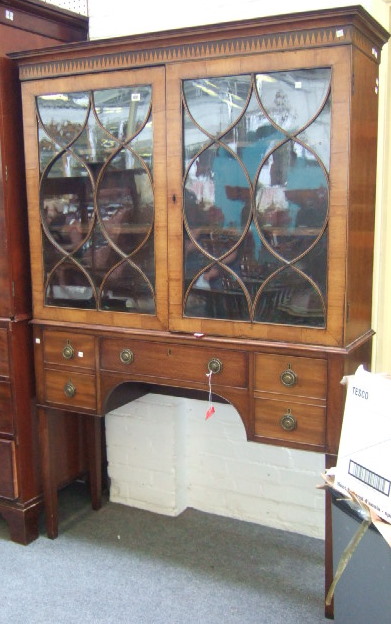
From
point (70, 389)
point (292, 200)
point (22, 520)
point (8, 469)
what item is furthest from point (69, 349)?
point (292, 200)

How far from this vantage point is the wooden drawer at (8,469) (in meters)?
2.47

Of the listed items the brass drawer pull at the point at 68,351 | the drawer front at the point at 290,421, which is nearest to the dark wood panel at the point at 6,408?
the brass drawer pull at the point at 68,351

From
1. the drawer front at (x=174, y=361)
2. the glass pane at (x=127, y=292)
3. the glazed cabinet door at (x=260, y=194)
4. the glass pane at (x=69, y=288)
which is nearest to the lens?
the glazed cabinet door at (x=260, y=194)

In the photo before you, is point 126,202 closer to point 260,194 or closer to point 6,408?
point 260,194

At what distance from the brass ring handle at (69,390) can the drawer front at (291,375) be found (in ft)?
2.41

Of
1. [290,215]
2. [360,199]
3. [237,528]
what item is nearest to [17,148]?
[290,215]

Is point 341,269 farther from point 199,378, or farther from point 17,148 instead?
point 17,148

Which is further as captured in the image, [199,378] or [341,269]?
[199,378]

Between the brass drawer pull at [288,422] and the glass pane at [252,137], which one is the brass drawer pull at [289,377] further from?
the glass pane at [252,137]

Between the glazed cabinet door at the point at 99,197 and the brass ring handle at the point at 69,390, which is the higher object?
the glazed cabinet door at the point at 99,197

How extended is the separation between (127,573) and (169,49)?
71.3 inches

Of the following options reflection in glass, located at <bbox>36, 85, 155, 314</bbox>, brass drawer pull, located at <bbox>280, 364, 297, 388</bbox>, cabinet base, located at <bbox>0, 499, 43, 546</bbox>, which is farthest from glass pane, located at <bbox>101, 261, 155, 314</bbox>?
cabinet base, located at <bbox>0, 499, 43, 546</bbox>

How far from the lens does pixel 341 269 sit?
6.02 ft

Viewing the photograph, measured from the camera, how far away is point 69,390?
2365mm
